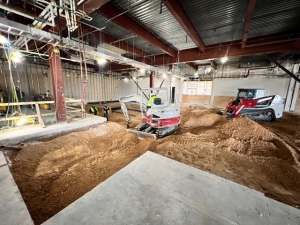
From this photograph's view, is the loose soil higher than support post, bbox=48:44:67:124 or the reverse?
the reverse

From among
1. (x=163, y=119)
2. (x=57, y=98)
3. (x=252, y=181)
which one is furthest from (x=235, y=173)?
(x=57, y=98)

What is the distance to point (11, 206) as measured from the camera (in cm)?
140

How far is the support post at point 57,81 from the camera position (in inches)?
176

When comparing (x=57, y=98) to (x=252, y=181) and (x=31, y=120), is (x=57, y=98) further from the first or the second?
(x=252, y=181)

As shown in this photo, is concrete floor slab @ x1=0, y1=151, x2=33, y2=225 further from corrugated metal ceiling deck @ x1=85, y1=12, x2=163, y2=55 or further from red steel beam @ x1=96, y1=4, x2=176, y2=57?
corrugated metal ceiling deck @ x1=85, y1=12, x2=163, y2=55

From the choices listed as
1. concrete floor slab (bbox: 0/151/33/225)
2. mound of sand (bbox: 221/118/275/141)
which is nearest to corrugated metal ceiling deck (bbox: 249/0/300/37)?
mound of sand (bbox: 221/118/275/141)

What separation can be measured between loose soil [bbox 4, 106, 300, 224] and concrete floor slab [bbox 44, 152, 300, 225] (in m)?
0.98

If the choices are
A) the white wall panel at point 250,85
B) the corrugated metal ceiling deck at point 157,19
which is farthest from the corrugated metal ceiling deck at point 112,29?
the white wall panel at point 250,85

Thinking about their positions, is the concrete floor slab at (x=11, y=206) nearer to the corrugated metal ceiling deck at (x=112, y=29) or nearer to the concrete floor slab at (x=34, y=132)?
the concrete floor slab at (x=34, y=132)

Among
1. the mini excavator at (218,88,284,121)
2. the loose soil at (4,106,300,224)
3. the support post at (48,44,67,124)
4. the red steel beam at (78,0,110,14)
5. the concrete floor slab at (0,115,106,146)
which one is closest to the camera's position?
the loose soil at (4,106,300,224)

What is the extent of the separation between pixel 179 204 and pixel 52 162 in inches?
130

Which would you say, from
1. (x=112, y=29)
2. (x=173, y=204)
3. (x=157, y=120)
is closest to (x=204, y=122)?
(x=157, y=120)

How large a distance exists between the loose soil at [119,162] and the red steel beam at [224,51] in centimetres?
374

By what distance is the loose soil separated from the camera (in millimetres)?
2178
